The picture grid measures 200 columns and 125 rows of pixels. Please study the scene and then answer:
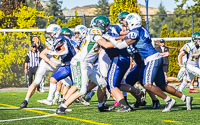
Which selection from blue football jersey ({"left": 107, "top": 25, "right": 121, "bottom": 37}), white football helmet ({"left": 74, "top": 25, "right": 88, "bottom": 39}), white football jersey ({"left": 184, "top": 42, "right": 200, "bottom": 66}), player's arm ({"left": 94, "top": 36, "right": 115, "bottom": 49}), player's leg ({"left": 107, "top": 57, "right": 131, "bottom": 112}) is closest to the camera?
player's arm ({"left": 94, "top": 36, "right": 115, "bottom": 49})

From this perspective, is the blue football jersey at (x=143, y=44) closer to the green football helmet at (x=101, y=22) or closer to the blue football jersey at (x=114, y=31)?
the green football helmet at (x=101, y=22)

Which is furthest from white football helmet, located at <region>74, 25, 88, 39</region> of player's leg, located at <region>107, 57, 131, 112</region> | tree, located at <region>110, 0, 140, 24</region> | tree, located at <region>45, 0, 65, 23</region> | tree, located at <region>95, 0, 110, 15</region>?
tree, located at <region>95, 0, 110, 15</region>

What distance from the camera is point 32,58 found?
43.4 feet

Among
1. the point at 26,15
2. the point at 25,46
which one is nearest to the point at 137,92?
the point at 25,46

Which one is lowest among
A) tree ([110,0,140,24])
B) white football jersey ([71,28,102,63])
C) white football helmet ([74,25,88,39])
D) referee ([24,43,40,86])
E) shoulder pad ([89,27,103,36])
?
referee ([24,43,40,86])

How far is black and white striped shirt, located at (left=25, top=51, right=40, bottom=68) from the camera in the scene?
42.9 ft

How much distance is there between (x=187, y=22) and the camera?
150 feet

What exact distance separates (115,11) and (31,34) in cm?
653

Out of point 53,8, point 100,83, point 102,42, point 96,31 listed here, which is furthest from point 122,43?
point 53,8

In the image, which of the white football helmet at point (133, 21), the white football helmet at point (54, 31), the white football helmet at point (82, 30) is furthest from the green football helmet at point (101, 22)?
the white football helmet at point (82, 30)

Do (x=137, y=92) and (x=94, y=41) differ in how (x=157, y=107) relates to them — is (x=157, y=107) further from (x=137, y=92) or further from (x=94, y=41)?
(x=94, y=41)

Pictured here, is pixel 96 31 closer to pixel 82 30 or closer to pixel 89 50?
pixel 89 50

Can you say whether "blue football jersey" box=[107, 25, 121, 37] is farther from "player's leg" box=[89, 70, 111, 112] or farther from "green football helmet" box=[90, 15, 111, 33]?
"player's leg" box=[89, 70, 111, 112]

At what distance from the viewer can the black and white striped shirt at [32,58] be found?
13.1 metres
